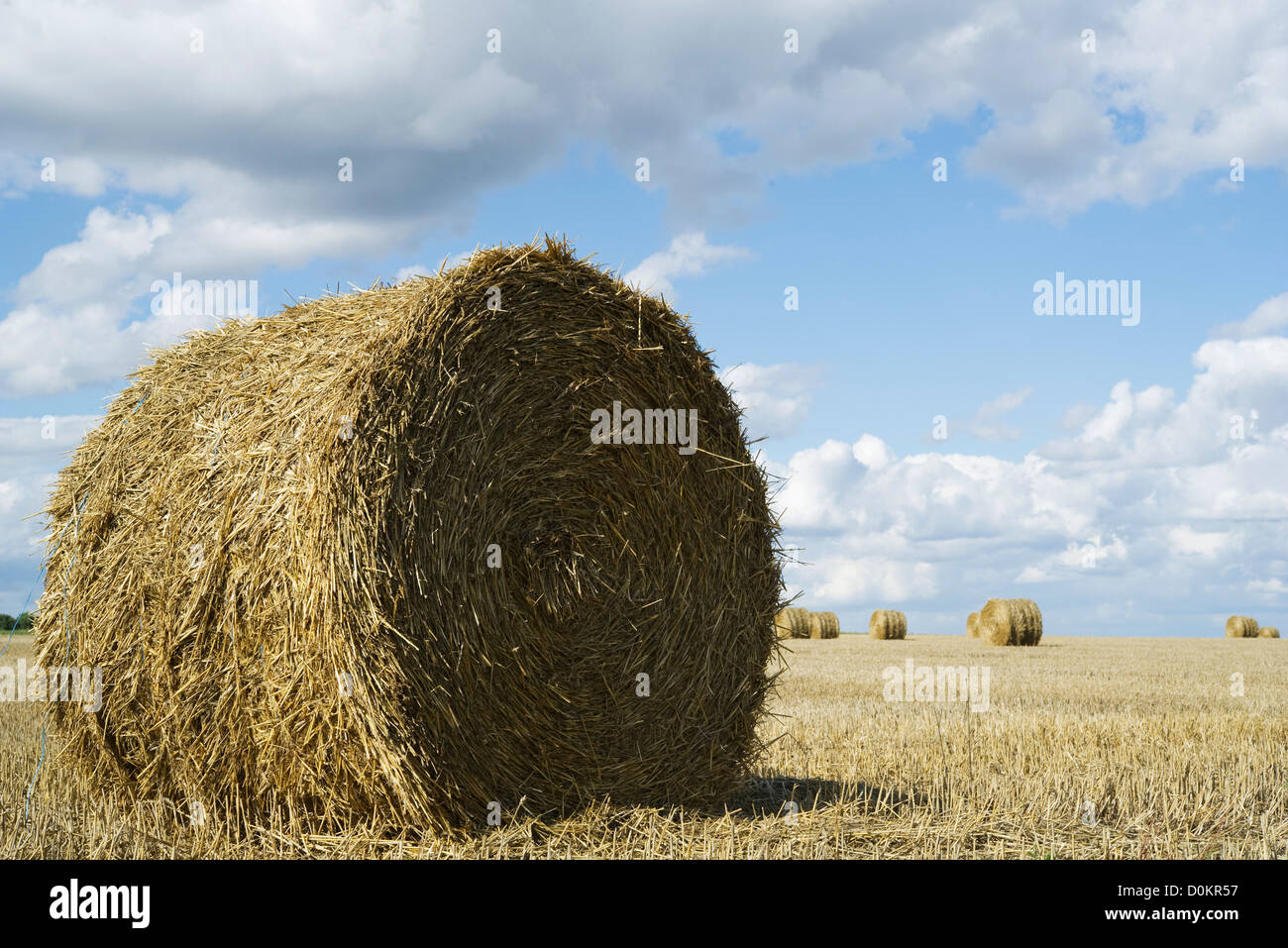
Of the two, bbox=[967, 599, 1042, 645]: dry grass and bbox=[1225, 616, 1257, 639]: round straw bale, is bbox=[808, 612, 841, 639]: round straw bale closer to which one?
bbox=[967, 599, 1042, 645]: dry grass

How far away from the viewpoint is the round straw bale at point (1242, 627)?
3712 centimetres

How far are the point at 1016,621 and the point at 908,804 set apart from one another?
62.6ft

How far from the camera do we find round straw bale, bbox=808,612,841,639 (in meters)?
28.3

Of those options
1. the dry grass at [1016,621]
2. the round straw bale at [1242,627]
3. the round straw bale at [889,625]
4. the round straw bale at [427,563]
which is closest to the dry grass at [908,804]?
the round straw bale at [427,563]

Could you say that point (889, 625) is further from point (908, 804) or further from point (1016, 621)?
point (908, 804)

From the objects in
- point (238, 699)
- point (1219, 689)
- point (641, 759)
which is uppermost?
point (238, 699)

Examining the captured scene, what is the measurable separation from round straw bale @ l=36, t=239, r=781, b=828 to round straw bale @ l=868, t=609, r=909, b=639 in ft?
76.6

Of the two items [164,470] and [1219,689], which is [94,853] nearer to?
[164,470]

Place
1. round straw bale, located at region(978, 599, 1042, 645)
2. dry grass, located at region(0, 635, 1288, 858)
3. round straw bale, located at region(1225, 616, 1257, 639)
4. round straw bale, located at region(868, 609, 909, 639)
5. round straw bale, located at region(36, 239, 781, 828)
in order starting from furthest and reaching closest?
round straw bale, located at region(1225, 616, 1257, 639), round straw bale, located at region(868, 609, 909, 639), round straw bale, located at region(978, 599, 1042, 645), dry grass, located at region(0, 635, 1288, 858), round straw bale, located at region(36, 239, 781, 828)

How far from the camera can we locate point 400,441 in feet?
14.9

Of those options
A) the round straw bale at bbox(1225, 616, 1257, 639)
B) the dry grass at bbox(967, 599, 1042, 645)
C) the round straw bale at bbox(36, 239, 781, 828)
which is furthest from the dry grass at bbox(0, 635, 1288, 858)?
the round straw bale at bbox(1225, 616, 1257, 639)

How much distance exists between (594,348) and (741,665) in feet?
6.42

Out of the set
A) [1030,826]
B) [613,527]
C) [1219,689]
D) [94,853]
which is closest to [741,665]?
[613,527]

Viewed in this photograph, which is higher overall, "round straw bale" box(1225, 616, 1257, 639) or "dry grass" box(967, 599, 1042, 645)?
"dry grass" box(967, 599, 1042, 645)
